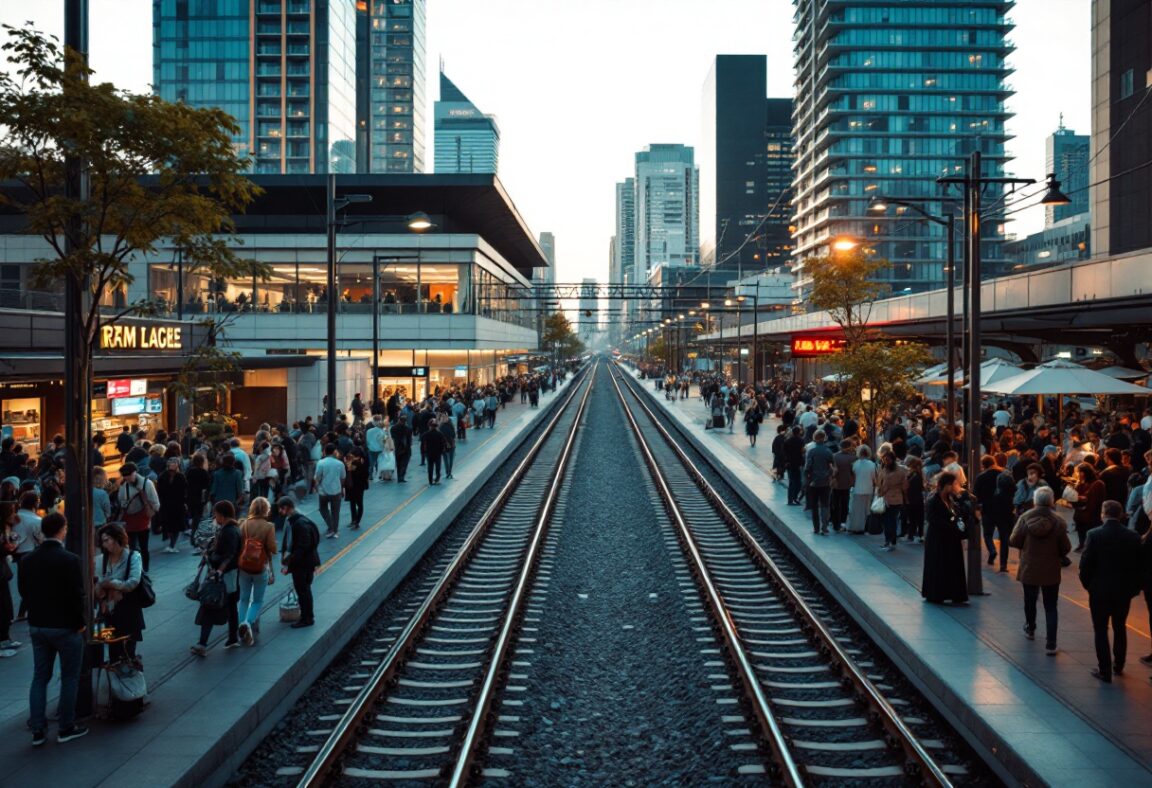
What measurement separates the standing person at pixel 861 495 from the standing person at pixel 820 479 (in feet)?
1.40

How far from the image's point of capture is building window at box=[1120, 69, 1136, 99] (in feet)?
166

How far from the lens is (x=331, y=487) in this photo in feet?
52.2

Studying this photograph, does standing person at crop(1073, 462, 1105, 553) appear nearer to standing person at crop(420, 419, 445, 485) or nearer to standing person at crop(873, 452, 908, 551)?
standing person at crop(873, 452, 908, 551)

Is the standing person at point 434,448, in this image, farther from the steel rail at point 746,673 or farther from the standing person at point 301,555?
the standing person at point 301,555

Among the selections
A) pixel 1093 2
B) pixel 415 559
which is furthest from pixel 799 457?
pixel 1093 2

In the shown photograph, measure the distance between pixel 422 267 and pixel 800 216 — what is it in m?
97.9

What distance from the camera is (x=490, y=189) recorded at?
55219mm

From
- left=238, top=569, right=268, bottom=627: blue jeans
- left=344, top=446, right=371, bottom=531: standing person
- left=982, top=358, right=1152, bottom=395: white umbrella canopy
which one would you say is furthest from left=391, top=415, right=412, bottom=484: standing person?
left=982, top=358, right=1152, bottom=395: white umbrella canopy

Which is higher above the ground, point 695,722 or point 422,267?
point 422,267

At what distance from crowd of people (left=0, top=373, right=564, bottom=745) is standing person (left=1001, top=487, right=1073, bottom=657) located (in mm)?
7874

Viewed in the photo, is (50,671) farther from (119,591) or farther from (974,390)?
(974,390)

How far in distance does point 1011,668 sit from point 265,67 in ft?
387

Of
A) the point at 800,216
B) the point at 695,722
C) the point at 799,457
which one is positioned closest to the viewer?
the point at 695,722

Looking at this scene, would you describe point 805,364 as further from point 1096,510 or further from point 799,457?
point 1096,510
